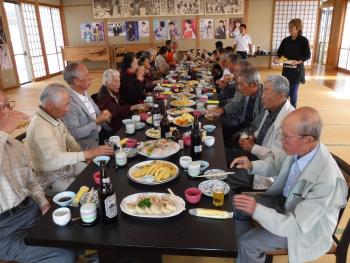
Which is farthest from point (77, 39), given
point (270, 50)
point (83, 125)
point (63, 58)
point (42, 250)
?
point (42, 250)

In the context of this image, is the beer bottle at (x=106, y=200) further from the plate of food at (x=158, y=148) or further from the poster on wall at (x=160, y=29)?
the poster on wall at (x=160, y=29)

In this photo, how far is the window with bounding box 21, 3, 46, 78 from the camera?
9452 mm

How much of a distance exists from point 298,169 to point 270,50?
35.3ft

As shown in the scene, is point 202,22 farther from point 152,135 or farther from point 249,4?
point 152,135

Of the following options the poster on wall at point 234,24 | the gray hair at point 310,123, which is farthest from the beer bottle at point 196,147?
the poster on wall at point 234,24

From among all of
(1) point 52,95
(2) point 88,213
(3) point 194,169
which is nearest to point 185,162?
(3) point 194,169

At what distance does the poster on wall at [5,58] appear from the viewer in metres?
8.02

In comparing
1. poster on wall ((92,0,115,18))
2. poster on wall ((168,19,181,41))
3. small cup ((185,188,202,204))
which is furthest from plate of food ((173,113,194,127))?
poster on wall ((92,0,115,18))

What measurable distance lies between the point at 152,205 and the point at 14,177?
858mm

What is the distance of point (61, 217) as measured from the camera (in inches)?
49.5

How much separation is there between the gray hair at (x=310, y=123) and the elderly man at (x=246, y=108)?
1.36 metres

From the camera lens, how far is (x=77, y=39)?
11969mm

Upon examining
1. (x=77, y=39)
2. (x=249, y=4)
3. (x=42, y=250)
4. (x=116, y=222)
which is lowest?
(x=42, y=250)

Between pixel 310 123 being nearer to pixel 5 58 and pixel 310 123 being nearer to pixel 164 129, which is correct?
pixel 164 129
